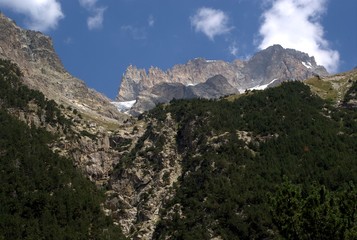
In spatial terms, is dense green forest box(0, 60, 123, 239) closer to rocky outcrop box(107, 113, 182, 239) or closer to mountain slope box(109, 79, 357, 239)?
rocky outcrop box(107, 113, 182, 239)

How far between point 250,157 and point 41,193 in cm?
6001

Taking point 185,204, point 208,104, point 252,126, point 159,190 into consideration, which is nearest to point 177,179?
point 159,190

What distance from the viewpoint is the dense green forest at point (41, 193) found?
109000mm

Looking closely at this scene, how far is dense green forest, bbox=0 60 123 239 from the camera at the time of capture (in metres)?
109

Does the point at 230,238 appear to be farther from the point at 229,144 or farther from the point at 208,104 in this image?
the point at 208,104

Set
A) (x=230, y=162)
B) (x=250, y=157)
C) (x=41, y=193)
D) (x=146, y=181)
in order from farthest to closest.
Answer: (x=146, y=181), (x=250, y=157), (x=230, y=162), (x=41, y=193)

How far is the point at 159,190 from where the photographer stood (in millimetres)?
141375

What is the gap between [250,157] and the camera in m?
141

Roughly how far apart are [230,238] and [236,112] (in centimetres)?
7130

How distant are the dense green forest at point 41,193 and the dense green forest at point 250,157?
1911cm

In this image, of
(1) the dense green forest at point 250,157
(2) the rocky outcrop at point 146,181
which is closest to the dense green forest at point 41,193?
(2) the rocky outcrop at point 146,181

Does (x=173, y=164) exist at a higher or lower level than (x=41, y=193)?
higher

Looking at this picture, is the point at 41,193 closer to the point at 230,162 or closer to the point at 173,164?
the point at 173,164

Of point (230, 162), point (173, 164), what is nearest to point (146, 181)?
point (173, 164)
